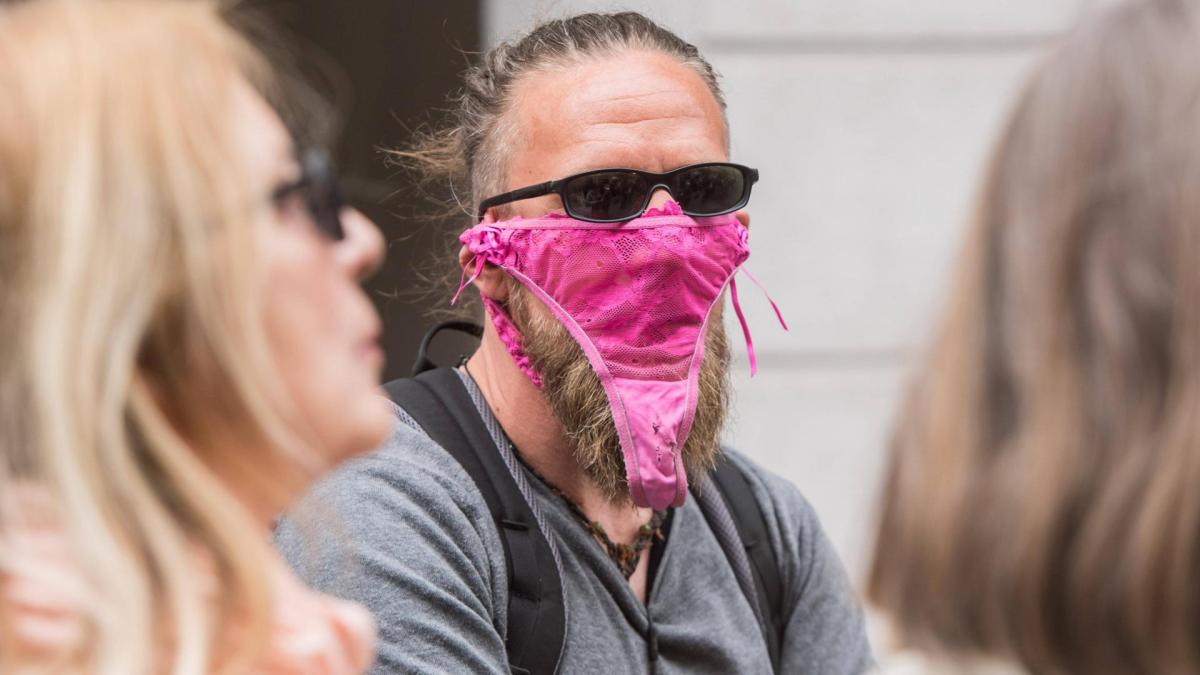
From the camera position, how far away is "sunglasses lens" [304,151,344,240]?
5.14 feet

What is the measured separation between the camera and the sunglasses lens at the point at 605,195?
2.80 m

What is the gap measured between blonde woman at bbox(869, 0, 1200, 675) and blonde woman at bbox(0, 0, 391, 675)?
0.62 metres

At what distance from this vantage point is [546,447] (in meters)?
2.83

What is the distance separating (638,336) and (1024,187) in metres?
1.41

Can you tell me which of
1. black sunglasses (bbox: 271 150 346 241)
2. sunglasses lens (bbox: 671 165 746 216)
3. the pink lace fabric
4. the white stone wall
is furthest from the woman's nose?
the white stone wall

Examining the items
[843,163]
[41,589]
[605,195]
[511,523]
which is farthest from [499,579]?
[843,163]

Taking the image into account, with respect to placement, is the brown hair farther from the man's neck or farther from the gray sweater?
the gray sweater

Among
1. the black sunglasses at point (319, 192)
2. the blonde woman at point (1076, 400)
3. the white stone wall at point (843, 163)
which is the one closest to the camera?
the blonde woman at point (1076, 400)

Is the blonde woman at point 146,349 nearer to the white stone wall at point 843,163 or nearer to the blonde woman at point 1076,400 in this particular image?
the blonde woman at point 1076,400

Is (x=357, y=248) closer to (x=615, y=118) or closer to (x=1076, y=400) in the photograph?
(x=1076, y=400)

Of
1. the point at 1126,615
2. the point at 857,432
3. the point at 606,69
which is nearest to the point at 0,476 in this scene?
the point at 1126,615

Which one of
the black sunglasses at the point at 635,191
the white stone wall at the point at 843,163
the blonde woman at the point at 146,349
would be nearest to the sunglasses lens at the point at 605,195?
the black sunglasses at the point at 635,191

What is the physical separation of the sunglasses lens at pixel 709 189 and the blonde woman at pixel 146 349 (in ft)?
4.58

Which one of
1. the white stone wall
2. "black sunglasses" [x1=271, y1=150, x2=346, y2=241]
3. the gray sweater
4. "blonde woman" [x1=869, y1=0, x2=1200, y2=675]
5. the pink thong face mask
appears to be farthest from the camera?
the white stone wall
